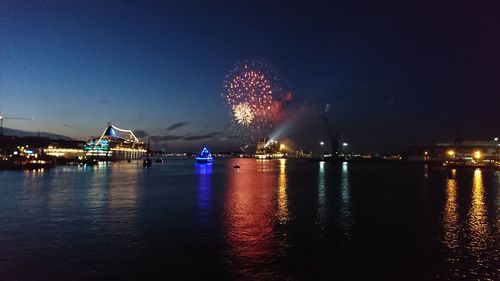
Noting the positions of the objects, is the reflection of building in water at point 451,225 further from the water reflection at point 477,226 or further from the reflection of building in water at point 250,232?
the reflection of building in water at point 250,232

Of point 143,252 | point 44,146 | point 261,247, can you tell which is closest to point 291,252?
point 261,247

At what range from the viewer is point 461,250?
18344 millimetres

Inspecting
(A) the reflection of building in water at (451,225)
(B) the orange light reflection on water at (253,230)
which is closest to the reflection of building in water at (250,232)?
(B) the orange light reflection on water at (253,230)

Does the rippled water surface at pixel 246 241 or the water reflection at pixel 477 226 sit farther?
the water reflection at pixel 477 226

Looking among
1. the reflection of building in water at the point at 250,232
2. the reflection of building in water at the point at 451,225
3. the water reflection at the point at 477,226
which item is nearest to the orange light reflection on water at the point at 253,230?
the reflection of building in water at the point at 250,232

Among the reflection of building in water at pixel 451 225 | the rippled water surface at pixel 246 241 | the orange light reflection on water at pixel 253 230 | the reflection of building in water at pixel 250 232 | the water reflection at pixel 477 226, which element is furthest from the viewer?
the reflection of building in water at pixel 451 225

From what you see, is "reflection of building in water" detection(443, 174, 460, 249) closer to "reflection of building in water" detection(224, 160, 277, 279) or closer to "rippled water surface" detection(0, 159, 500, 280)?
"rippled water surface" detection(0, 159, 500, 280)

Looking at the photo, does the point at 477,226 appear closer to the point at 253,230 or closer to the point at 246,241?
the point at 253,230

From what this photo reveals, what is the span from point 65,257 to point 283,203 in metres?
21.5

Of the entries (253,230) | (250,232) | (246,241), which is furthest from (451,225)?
(246,241)

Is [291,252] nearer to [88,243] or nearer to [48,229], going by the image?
[88,243]

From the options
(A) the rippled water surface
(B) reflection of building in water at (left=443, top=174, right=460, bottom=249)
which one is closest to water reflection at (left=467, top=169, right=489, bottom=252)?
(A) the rippled water surface

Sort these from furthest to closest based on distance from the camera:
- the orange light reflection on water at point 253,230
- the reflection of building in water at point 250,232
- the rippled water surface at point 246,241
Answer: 1. the reflection of building in water at point 250,232
2. the orange light reflection on water at point 253,230
3. the rippled water surface at point 246,241

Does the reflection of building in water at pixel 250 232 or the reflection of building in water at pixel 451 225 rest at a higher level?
the reflection of building in water at pixel 250 232
